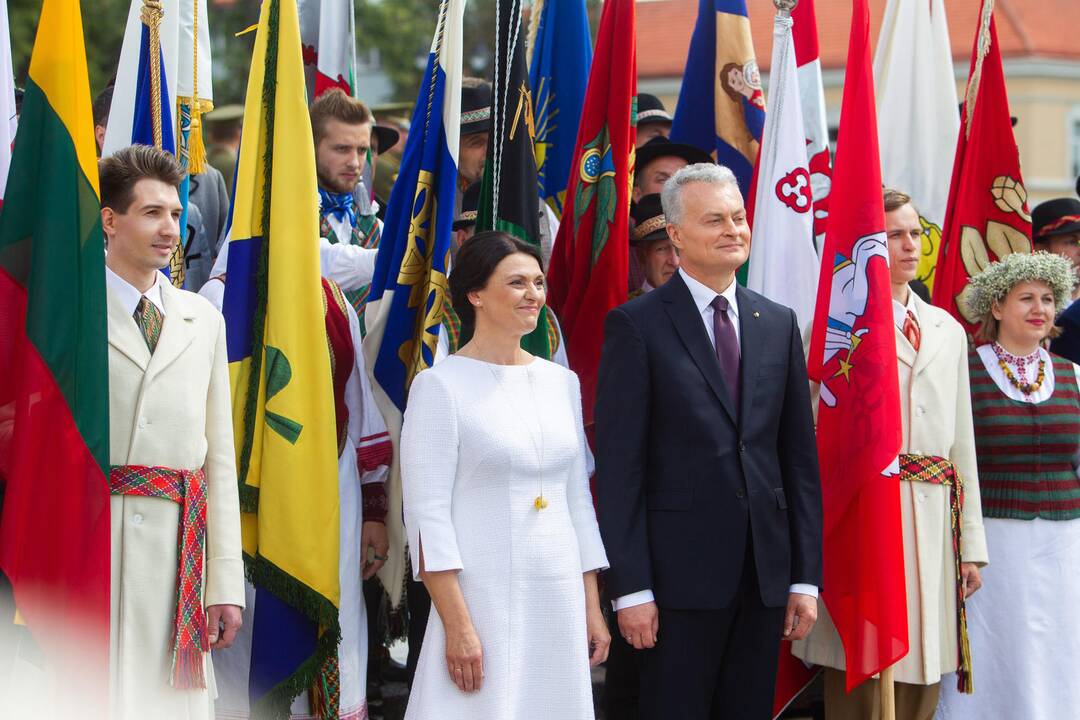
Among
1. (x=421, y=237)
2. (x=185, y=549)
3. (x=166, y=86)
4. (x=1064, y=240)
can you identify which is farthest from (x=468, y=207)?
(x=1064, y=240)

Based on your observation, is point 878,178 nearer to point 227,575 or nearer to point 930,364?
point 930,364

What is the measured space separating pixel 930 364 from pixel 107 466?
9.66 feet

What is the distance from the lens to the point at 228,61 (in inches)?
1141

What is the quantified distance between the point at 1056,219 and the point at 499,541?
407 cm

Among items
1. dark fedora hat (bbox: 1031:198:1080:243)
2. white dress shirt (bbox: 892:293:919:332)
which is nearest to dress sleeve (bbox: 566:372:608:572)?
white dress shirt (bbox: 892:293:919:332)

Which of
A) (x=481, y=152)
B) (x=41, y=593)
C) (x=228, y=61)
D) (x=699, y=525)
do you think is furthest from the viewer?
(x=228, y=61)

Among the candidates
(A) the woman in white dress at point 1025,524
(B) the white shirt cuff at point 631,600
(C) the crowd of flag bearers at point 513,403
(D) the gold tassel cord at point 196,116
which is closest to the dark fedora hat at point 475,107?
(C) the crowd of flag bearers at point 513,403

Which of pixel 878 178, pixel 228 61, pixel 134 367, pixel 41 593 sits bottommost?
pixel 41 593

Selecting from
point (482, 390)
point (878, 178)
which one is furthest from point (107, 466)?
point (878, 178)

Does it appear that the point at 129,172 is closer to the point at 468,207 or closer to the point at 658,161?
the point at 468,207

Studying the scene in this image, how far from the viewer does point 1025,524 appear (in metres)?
5.21

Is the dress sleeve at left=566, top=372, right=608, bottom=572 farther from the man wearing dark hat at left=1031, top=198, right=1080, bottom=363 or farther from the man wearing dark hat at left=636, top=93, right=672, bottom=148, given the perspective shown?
the man wearing dark hat at left=1031, top=198, right=1080, bottom=363

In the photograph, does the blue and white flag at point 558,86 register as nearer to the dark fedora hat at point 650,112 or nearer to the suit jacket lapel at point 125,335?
the dark fedora hat at point 650,112

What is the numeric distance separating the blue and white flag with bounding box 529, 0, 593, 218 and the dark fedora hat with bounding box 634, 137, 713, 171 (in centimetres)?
32
